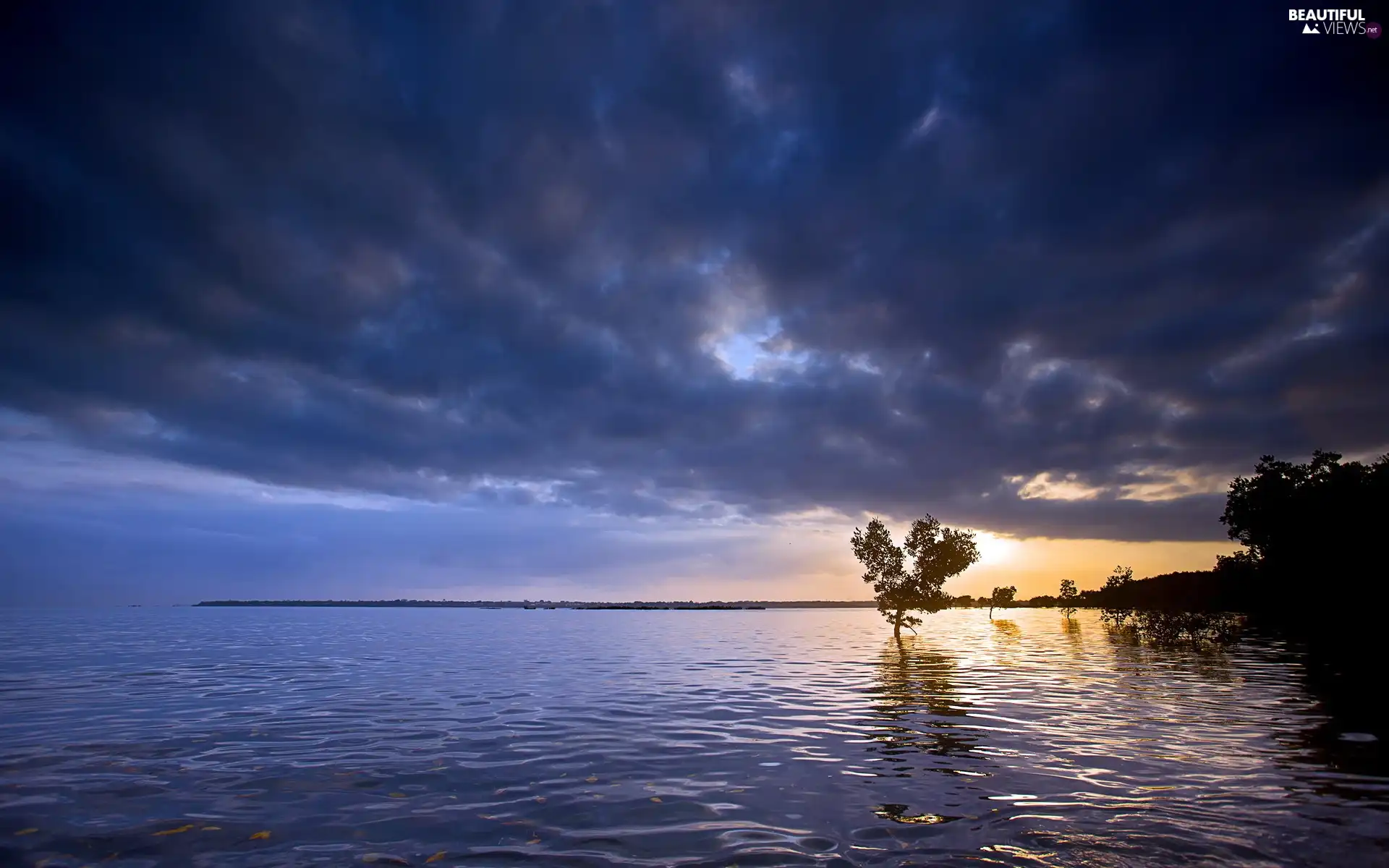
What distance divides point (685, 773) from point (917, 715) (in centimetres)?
1135

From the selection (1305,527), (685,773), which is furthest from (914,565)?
(685,773)

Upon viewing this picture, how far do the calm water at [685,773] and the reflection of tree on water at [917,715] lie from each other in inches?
6.4

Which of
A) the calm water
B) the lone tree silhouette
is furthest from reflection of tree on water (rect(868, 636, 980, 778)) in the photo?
the lone tree silhouette

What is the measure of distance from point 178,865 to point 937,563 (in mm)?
76454

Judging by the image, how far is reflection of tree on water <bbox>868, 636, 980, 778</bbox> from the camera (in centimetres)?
1764

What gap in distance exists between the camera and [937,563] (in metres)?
77.1

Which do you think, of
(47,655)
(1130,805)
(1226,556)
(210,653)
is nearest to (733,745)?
(1130,805)

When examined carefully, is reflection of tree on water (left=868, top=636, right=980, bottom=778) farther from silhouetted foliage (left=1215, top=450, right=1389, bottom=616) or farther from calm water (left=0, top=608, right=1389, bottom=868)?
silhouetted foliage (left=1215, top=450, right=1389, bottom=616)

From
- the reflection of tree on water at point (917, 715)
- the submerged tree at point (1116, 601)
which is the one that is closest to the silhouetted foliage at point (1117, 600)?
the submerged tree at point (1116, 601)

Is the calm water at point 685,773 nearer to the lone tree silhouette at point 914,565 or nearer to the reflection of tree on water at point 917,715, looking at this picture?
the reflection of tree on water at point 917,715

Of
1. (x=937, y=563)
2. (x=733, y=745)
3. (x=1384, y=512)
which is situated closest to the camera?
(x=733, y=745)

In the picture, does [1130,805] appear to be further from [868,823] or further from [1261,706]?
[1261,706]

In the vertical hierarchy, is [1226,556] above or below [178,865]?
above

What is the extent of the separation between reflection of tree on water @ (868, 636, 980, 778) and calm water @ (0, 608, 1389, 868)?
0.16 m
